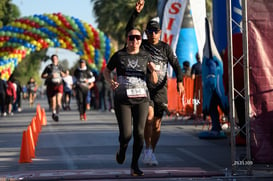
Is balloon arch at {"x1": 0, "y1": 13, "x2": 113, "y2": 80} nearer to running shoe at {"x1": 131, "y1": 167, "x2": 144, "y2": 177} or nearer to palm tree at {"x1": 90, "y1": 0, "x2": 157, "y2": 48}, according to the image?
palm tree at {"x1": 90, "y1": 0, "x2": 157, "y2": 48}

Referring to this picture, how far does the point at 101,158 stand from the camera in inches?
435

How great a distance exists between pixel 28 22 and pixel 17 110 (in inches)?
176

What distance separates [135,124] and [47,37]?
27.9 meters

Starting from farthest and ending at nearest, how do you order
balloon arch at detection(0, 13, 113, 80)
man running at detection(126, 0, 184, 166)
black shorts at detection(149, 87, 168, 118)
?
balloon arch at detection(0, 13, 113, 80) < black shorts at detection(149, 87, 168, 118) < man running at detection(126, 0, 184, 166)

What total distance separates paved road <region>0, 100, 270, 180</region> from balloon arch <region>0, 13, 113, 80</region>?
60.6ft

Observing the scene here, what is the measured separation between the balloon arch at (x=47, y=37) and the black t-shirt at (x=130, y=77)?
26.2 metres

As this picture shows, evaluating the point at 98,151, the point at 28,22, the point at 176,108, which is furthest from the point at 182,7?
the point at 28,22

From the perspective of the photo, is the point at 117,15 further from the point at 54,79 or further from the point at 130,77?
the point at 130,77

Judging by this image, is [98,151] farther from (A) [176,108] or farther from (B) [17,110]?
(B) [17,110]

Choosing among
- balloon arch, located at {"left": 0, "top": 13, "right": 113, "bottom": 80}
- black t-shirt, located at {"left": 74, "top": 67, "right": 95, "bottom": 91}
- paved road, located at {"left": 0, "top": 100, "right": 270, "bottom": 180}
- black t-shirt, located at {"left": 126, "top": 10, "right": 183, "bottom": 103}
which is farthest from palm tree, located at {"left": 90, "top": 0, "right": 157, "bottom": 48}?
black t-shirt, located at {"left": 126, "top": 10, "right": 183, "bottom": 103}

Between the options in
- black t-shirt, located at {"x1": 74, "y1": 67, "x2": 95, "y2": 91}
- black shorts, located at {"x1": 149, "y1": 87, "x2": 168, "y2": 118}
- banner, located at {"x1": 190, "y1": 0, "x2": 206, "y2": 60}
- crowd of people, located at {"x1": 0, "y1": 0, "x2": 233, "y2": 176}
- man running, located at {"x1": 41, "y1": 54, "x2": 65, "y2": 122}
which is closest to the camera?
crowd of people, located at {"x1": 0, "y1": 0, "x2": 233, "y2": 176}

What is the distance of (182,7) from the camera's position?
20859 millimetres

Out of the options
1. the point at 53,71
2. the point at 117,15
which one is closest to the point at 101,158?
the point at 53,71

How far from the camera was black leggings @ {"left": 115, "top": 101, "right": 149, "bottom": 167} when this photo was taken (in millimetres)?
8859
